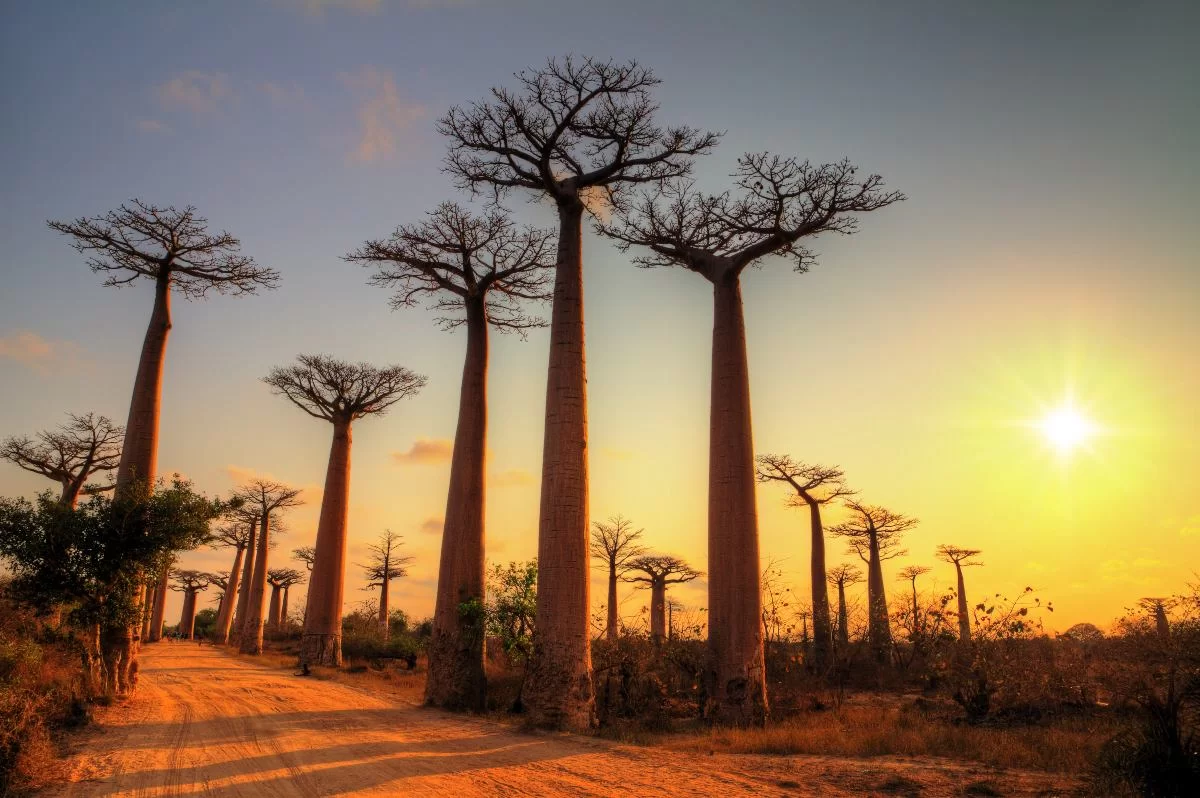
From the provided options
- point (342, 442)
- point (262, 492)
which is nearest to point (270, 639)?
point (262, 492)

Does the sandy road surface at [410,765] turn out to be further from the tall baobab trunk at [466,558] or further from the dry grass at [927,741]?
the tall baobab trunk at [466,558]

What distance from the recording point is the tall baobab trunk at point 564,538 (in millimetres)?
8406

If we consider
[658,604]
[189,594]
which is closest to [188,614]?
[189,594]

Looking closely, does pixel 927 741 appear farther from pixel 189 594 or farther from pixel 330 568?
pixel 189 594

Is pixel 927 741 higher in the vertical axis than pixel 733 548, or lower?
lower

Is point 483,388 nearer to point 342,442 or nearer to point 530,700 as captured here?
point 530,700

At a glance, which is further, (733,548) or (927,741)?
(733,548)

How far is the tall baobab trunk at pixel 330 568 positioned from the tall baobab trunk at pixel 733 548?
11407mm

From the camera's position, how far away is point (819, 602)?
62.2ft

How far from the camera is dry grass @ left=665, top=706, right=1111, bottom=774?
20.4 ft

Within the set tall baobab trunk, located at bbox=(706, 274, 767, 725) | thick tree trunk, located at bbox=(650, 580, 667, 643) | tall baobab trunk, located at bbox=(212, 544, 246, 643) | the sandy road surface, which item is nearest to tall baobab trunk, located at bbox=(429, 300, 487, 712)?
the sandy road surface

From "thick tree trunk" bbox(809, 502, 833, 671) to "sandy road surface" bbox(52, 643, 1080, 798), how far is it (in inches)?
420

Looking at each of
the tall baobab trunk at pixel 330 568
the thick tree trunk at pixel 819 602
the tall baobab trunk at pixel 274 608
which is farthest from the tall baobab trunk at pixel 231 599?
the thick tree trunk at pixel 819 602

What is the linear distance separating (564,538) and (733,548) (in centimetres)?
250
